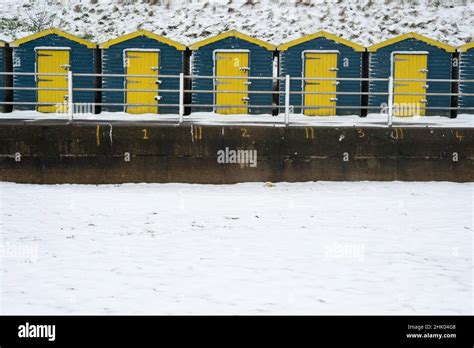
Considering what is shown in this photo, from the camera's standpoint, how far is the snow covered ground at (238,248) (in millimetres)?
7191

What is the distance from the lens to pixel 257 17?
40.7 meters

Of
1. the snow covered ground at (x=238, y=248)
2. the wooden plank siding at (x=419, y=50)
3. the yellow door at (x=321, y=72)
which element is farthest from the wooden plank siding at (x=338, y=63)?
the snow covered ground at (x=238, y=248)

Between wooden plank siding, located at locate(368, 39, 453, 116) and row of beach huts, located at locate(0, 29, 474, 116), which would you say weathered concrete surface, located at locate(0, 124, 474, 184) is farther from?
wooden plank siding, located at locate(368, 39, 453, 116)

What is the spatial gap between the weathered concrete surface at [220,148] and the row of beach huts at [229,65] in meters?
8.58

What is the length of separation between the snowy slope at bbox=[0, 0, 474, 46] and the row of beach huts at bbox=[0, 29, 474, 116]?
1392 cm

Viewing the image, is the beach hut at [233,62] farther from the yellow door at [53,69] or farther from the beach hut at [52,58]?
the yellow door at [53,69]

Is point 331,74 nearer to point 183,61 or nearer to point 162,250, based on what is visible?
point 183,61

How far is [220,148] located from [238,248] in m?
5.33

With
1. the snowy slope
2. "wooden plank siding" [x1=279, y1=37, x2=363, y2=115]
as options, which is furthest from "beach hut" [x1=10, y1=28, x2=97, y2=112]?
the snowy slope

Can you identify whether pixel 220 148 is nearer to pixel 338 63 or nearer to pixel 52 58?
pixel 338 63

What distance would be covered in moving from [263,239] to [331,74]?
14.5 meters

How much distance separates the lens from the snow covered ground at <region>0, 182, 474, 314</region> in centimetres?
719
